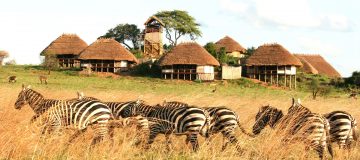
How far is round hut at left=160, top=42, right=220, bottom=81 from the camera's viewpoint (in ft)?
164

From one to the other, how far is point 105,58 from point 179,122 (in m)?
44.9

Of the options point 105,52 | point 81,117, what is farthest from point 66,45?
point 81,117

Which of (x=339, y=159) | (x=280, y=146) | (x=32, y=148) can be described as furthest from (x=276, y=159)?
(x=32, y=148)

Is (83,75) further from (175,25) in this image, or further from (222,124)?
(222,124)

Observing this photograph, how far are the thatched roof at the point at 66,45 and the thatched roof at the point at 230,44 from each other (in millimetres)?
21154

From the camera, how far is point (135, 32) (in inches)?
2926

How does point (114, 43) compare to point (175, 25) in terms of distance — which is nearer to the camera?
point (114, 43)

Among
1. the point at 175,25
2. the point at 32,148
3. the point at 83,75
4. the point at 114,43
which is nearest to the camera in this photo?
the point at 32,148

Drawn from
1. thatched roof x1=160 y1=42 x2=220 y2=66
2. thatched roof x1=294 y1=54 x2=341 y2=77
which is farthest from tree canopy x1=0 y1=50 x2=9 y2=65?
thatched roof x1=294 y1=54 x2=341 y2=77

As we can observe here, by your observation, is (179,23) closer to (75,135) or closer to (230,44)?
(230,44)

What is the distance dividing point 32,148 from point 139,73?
146 feet

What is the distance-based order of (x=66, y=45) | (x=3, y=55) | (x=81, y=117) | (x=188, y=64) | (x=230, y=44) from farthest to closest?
(x=230, y=44) → (x=3, y=55) → (x=66, y=45) → (x=188, y=64) → (x=81, y=117)

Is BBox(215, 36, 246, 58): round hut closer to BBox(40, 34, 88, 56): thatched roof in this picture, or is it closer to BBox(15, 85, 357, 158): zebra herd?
BBox(40, 34, 88, 56): thatched roof

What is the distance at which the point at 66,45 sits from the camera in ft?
199
